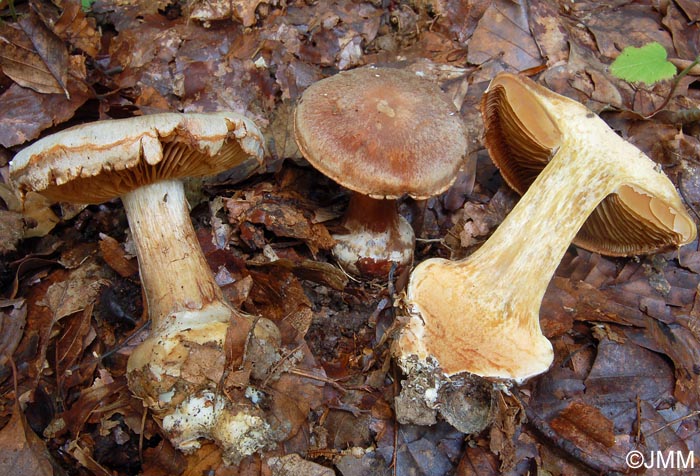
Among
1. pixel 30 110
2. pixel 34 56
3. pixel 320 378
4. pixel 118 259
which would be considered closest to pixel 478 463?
pixel 320 378

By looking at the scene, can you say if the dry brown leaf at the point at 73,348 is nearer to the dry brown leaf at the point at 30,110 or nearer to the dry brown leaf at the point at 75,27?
the dry brown leaf at the point at 30,110

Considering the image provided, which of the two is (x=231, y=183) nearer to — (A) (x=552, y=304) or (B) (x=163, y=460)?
(B) (x=163, y=460)

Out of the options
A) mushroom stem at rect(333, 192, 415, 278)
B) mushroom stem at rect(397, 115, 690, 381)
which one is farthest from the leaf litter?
mushroom stem at rect(397, 115, 690, 381)

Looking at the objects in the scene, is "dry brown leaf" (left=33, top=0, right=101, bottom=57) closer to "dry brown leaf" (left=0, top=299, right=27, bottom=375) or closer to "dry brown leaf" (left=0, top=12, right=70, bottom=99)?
"dry brown leaf" (left=0, top=12, right=70, bottom=99)

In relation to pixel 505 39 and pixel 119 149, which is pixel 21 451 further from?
pixel 505 39

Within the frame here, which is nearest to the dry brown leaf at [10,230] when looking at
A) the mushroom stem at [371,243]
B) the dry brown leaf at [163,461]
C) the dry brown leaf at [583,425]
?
the dry brown leaf at [163,461]
